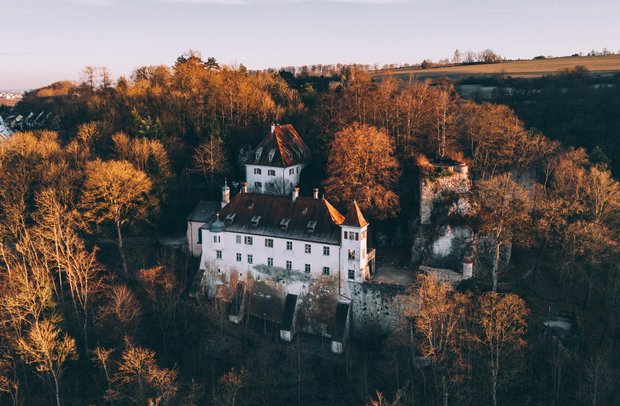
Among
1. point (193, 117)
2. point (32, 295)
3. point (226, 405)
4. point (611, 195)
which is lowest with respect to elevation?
point (226, 405)

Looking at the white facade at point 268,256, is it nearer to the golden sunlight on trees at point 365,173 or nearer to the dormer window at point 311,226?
the dormer window at point 311,226

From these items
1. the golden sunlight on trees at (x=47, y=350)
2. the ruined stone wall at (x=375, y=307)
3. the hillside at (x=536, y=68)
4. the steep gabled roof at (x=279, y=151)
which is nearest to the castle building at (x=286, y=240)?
the ruined stone wall at (x=375, y=307)

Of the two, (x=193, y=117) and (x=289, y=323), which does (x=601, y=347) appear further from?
(x=193, y=117)

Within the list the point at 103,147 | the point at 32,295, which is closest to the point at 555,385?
the point at 32,295

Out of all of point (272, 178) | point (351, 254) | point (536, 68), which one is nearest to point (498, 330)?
point (351, 254)

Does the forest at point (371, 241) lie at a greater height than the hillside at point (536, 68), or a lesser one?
lesser

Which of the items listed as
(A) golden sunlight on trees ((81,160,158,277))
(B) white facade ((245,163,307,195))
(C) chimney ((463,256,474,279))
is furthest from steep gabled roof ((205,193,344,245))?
(C) chimney ((463,256,474,279))
